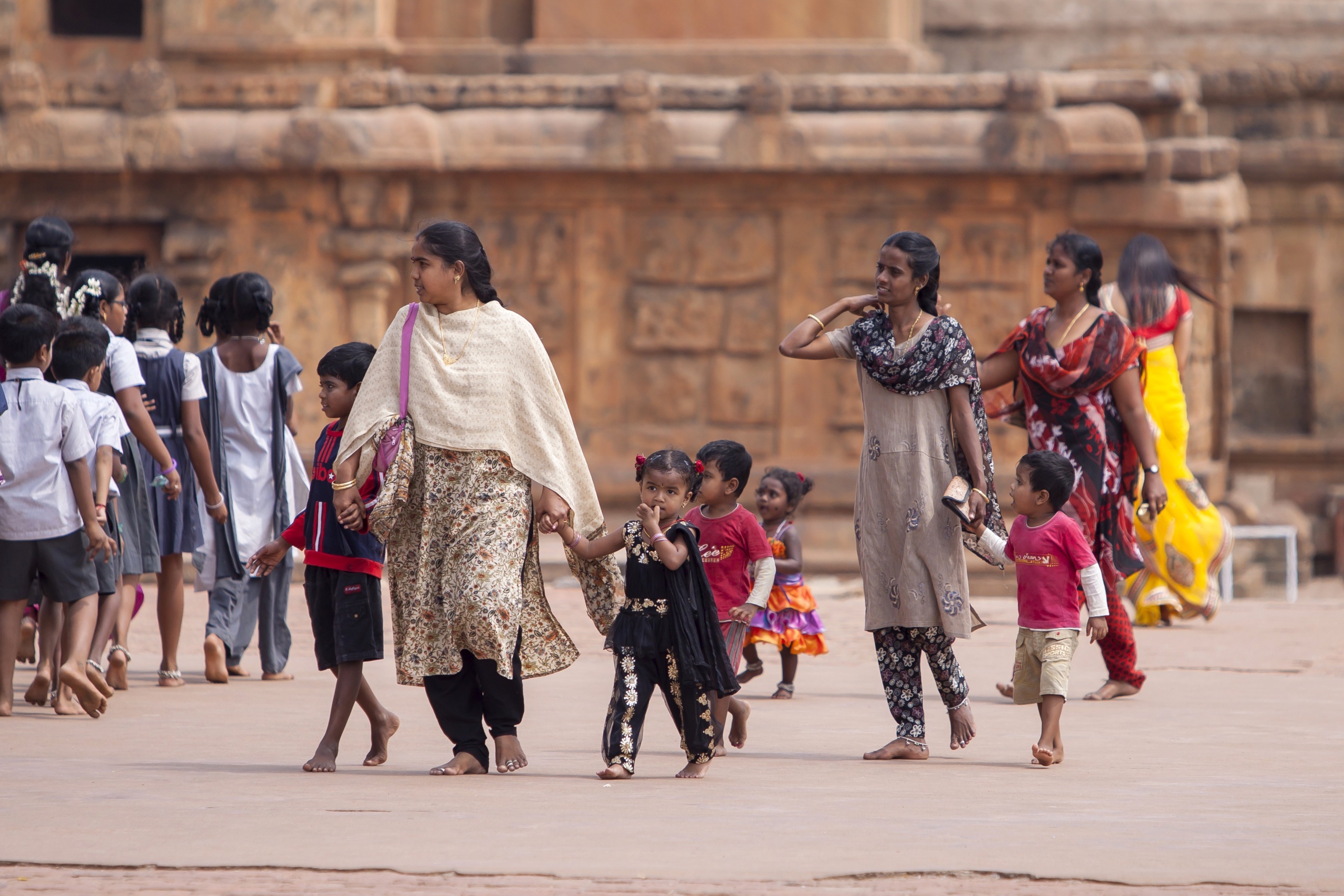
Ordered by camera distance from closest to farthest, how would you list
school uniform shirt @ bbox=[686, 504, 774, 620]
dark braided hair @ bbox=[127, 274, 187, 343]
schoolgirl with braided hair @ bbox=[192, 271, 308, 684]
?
school uniform shirt @ bbox=[686, 504, 774, 620] < dark braided hair @ bbox=[127, 274, 187, 343] < schoolgirl with braided hair @ bbox=[192, 271, 308, 684]

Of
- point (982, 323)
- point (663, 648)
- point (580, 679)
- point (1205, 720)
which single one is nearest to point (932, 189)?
point (982, 323)

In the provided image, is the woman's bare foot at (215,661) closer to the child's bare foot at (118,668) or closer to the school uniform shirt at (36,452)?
the child's bare foot at (118,668)

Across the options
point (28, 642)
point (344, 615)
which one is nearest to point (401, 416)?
point (344, 615)

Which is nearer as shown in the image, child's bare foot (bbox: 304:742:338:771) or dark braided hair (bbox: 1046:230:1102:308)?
child's bare foot (bbox: 304:742:338:771)

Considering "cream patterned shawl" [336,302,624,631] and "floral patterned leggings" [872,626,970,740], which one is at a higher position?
"cream patterned shawl" [336,302,624,631]

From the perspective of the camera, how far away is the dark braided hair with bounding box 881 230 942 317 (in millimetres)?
5598

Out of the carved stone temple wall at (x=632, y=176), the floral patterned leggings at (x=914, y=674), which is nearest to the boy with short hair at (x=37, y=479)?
the floral patterned leggings at (x=914, y=674)

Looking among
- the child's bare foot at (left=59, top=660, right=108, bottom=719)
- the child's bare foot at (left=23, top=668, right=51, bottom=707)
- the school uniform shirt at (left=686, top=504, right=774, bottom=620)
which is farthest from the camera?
the child's bare foot at (left=23, top=668, right=51, bottom=707)

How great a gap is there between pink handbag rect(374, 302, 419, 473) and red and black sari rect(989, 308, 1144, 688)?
2.64 metres

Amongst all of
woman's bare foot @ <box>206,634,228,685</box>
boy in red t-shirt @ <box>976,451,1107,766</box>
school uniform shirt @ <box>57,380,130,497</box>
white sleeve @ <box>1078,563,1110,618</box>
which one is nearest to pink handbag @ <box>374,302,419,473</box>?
school uniform shirt @ <box>57,380,130,497</box>

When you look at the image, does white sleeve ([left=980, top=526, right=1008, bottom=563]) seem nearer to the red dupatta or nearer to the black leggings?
the red dupatta

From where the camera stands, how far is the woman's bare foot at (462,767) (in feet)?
17.0

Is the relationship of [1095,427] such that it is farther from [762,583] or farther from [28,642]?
[28,642]

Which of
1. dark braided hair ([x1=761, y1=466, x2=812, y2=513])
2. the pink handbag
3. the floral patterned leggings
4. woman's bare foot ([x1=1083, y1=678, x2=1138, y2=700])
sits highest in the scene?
the pink handbag
